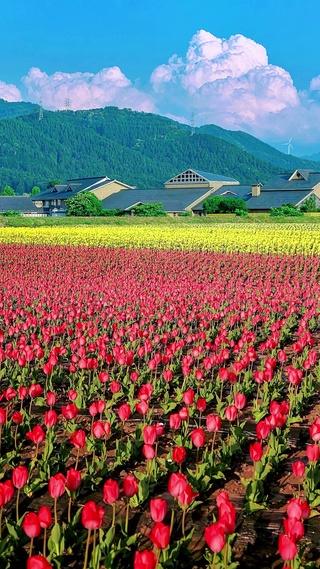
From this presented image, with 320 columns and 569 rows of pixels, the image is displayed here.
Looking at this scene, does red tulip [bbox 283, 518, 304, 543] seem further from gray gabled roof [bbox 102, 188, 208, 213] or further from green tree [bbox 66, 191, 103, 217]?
gray gabled roof [bbox 102, 188, 208, 213]

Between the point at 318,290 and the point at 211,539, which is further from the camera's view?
the point at 318,290

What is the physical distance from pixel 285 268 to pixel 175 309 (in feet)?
33.6

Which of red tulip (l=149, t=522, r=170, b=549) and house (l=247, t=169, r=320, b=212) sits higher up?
house (l=247, t=169, r=320, b=212)

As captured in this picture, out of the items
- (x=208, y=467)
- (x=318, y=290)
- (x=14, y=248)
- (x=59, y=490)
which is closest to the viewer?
(x=59, y=490)

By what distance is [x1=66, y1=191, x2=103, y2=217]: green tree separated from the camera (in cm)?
6788

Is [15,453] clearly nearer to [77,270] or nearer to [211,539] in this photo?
[211,539]

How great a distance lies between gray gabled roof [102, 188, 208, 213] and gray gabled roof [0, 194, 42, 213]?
12066mm

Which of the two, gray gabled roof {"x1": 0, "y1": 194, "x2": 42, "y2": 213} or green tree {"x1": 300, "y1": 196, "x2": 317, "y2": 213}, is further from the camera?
gray gabled roof {"x1": 0, "y1": 194, "x2": 42, "y2": 213}

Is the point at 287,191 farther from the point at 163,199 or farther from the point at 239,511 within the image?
the point at 239,511

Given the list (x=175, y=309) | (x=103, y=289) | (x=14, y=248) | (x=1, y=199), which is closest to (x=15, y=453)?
(x=175, y=309)

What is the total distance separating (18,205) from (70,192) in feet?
28.7

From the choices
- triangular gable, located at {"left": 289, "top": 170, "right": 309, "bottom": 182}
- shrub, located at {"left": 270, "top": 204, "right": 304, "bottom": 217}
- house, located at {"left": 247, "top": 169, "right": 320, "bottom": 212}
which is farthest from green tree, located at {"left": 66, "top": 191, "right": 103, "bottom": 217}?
triangular gable, located at {"left": 289, "top": 170, "right": 309, "bottom": 182}

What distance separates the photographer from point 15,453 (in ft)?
16.4

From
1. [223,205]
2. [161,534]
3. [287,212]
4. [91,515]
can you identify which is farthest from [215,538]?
[223,205]
